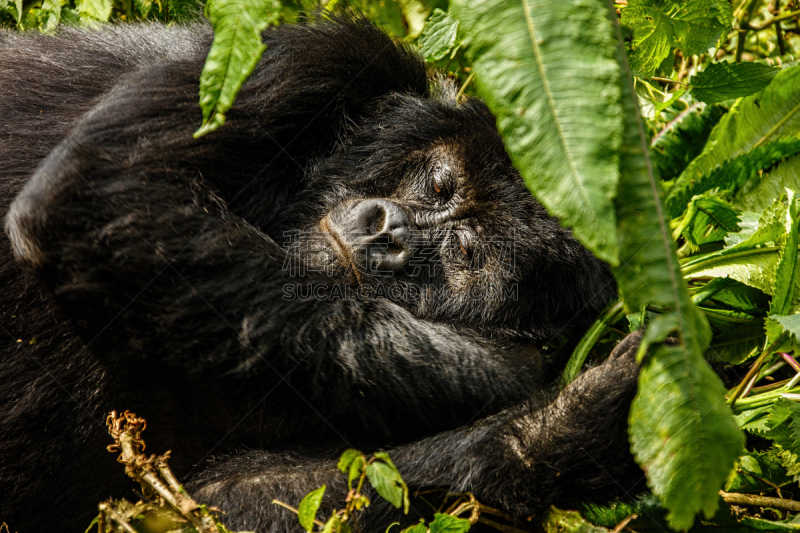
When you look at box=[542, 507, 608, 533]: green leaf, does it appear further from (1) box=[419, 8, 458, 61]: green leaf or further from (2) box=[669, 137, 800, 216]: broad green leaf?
(1) box=[419, 8, 458, 61]: green leaf

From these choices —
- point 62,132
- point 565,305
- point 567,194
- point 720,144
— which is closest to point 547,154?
point 567,194

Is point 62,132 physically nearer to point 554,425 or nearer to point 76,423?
point 76,423

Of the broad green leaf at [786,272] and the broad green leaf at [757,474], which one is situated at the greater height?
the broad green leaf at [786,272]

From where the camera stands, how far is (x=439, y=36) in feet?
8.87

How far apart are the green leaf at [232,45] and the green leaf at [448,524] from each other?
116 centimetres

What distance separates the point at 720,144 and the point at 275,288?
2.09 metres

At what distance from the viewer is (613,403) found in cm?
194

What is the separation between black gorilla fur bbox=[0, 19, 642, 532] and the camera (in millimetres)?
1945

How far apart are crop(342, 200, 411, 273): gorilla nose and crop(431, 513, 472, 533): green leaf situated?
0.88 meters

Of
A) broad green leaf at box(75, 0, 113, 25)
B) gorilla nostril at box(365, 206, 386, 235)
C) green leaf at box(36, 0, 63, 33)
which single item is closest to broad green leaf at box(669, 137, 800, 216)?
gorilla nostril at box(365, 206, 386, 235)

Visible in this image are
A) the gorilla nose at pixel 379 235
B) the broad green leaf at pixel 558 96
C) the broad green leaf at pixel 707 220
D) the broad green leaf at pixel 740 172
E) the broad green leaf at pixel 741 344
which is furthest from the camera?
the broad green leaf at pixel 740 172

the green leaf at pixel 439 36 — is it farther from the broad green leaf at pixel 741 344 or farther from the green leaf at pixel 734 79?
the broad green leaf at pixel 741 344

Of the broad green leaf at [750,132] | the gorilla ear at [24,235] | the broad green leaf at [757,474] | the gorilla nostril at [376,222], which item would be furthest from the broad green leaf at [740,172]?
the gorilla ear at [24,235]

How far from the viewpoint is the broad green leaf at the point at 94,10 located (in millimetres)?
3170
